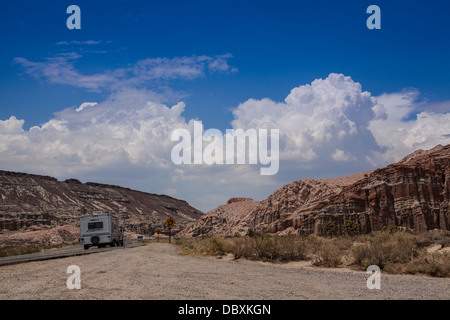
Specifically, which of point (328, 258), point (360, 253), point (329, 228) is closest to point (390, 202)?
point (329, 228)

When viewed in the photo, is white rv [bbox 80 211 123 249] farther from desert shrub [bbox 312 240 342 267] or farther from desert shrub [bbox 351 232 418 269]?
desert shrub [bbox 351 232 418 269]

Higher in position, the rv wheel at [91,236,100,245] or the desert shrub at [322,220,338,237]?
the rv wheel at [91,236,100,245]

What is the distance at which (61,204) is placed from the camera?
4769 inches

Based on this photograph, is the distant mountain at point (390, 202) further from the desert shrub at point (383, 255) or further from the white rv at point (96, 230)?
the desert shrub at point (383, 255)

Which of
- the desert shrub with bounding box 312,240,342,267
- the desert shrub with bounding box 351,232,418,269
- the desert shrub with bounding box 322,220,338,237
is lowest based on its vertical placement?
the desert shrub with bounding box 322,220,338,237

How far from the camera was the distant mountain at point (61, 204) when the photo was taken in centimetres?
9300

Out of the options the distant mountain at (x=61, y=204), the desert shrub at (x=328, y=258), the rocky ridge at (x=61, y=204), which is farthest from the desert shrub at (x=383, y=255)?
the distant mountain at (x=61, y=204)

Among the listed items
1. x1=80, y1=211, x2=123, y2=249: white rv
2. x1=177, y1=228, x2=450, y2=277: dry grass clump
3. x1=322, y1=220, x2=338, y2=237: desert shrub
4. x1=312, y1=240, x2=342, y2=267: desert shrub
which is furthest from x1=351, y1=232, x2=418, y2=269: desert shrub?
x1=322, y1=220, x2=338, y2=237: desert shrub

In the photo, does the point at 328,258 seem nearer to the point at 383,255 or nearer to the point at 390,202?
the point at 383,255

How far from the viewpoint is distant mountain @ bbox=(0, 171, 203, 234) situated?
93.0m

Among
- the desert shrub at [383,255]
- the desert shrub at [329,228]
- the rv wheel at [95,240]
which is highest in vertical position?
the desert shrub at [383,255]

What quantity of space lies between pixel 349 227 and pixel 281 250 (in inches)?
1606

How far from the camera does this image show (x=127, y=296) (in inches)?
346
